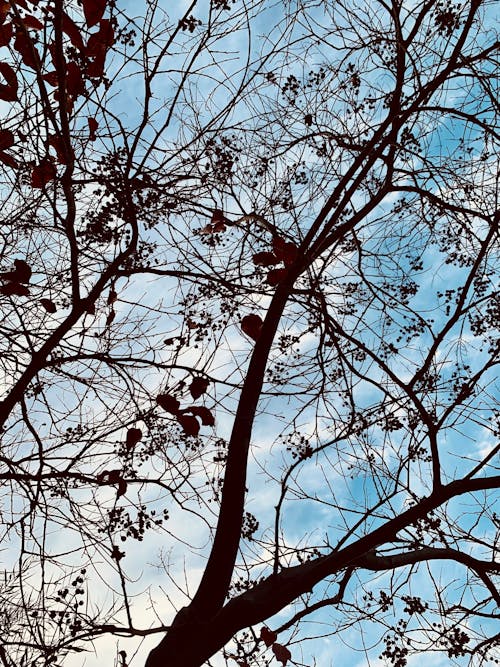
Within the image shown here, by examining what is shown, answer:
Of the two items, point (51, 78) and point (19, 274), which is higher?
point (51, 78)

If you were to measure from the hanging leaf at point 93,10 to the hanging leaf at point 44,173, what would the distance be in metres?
0.80

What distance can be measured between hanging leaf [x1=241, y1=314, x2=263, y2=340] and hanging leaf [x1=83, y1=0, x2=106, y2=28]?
1.84 metres

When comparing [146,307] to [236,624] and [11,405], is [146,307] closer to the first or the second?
[11,405]

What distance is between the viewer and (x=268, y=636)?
3.55m

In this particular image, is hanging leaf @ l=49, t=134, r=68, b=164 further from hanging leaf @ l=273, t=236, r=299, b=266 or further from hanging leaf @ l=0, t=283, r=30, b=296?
hanging leaf @ l=273, t=236, r=299, b=266

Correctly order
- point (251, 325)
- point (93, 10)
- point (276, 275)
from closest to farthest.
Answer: point (93, 10)
point (251, 325)
point (276, 275)

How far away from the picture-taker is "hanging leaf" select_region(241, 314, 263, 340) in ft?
12.6

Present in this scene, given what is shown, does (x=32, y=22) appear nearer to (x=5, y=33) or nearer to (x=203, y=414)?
(x=5, y=33)

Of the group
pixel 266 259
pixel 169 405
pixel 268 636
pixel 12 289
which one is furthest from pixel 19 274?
pixel 268 636

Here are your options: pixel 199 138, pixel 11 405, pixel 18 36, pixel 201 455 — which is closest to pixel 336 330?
pixel 201 455

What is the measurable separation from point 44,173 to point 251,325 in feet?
4.93

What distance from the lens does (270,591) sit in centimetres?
304

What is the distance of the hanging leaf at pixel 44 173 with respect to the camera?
133 inches

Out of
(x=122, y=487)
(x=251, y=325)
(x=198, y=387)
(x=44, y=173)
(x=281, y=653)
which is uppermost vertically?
(x=251, y=325)
